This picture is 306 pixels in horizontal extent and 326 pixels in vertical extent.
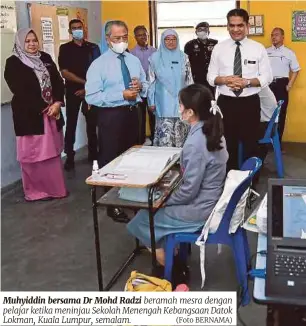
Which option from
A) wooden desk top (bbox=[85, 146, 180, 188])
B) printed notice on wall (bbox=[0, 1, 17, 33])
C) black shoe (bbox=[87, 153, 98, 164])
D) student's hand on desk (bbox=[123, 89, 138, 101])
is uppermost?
printed notice on wall (bbox=[0, 1, 17, 33])

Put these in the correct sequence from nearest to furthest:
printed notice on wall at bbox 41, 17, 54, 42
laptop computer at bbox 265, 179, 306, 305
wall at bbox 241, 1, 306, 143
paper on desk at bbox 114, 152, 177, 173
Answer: laptop computer at bbox 265, 179, 306, 305 < paper on desk at bbox 114, 152, 177, 173 < printed notice on wall at bbox 41, 17, 54, 42 < wall at bbox 241, 1, 306, 143

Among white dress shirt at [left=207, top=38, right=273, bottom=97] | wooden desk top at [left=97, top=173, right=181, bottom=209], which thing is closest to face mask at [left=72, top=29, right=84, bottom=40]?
white dress shirt at [left=207, top=38, right=273, bottom=97]

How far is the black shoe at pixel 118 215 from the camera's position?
3590 millimetres

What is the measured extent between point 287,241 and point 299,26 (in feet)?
16.2

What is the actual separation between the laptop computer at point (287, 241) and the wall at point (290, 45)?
15.7 ft

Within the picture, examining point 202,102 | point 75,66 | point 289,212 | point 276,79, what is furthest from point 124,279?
point 276,79

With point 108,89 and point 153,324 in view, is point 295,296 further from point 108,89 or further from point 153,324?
point 108,89

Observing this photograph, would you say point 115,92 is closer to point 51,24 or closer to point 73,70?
point 73,70

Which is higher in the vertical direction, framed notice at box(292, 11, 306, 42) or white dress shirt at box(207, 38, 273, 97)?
framed notice at box(292, 11, 306, 42)

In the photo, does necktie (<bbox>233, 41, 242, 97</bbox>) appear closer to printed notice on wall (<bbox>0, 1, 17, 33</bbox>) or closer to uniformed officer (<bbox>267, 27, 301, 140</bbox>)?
printed notice on wall (<bbox>0, 1, 17, 33</bbox>)

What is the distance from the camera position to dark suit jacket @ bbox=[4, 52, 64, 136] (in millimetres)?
3871

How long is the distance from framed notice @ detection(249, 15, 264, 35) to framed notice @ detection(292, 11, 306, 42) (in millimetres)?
365

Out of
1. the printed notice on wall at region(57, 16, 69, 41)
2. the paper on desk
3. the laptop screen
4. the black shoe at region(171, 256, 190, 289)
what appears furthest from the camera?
the printed notice on wall at region(57, 16, 69, 41)

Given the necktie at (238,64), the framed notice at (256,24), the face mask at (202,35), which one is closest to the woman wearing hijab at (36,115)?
the necktie at (238,64)
